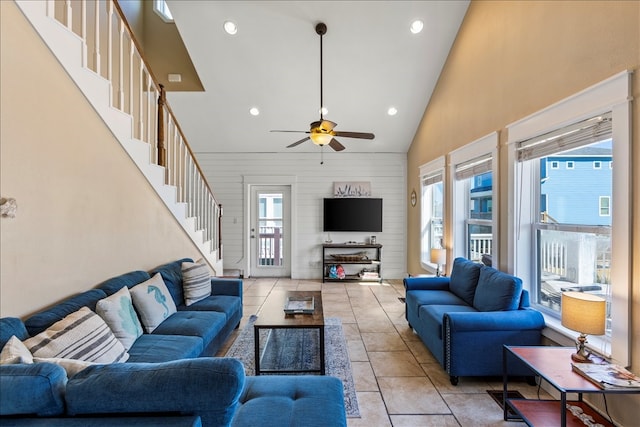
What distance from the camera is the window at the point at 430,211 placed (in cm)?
522

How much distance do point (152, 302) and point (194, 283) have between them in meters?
0.73

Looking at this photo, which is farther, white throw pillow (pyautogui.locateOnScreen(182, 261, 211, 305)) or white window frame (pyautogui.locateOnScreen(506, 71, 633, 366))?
white throw pillow (pyautogui.locateOnScreen(182, 261, 211, 305))

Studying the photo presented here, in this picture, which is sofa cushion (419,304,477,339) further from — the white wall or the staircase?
the white wall

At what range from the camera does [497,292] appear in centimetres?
288

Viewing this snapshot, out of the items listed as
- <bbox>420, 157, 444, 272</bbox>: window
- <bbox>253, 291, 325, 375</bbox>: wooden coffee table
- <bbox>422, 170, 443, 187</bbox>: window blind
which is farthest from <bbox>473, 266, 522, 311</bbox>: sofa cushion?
<bbox>422, 170, 443, 187</bbox>: window blind

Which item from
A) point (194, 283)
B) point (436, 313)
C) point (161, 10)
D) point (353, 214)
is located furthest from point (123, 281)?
point (161, 10)

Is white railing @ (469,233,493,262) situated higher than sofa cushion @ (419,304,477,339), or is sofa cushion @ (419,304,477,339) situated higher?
white railing @ (469,233,493,262)

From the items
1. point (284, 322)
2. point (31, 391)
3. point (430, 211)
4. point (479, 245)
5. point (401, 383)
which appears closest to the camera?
point (31, 391)

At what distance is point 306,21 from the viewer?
4.30 metres

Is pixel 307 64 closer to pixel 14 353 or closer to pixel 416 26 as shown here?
pixel 416 26

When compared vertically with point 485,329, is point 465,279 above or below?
above

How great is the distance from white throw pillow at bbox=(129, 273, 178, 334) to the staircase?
1.12m

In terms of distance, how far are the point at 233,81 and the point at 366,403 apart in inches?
189

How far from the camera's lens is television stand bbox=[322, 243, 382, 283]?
6.57m
